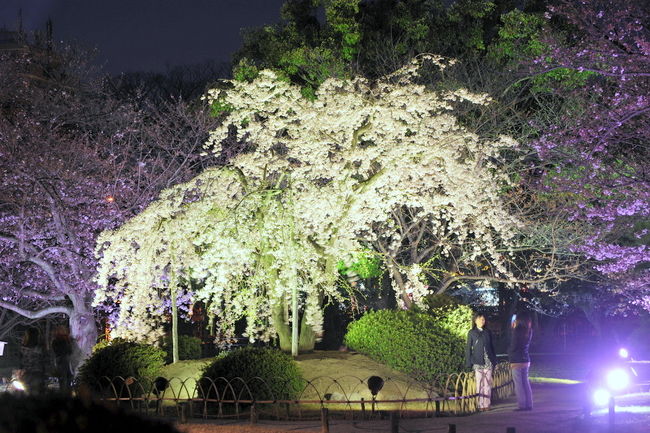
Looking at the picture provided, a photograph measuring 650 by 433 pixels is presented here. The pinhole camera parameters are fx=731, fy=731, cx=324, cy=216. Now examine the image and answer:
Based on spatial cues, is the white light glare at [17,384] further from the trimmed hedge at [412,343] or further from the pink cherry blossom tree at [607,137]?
the pink cherry blossom tree at [607,137]

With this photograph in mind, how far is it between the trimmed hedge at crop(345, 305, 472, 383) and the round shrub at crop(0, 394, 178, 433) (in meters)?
9.57

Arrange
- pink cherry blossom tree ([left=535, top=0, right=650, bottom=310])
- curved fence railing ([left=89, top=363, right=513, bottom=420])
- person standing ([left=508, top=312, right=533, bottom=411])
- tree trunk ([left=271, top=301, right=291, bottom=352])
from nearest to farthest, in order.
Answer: curved fence railing ([left=89, top=363, right=513, bottom=420]) < person standing ([left=508, top=312, right=533, bottom=411]) < pink cherry blossom tree ([left=535, top=0, right=650, bottom=310]) < tree trunk ([left=271, top=301, right=291, bottom=352])

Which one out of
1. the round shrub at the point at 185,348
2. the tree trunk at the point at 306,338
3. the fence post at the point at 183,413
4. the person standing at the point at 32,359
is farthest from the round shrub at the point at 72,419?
the round shrub at the point at 185,348

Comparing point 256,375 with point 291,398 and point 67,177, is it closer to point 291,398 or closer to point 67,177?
point 291,398

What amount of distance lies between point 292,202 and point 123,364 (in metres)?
4.32

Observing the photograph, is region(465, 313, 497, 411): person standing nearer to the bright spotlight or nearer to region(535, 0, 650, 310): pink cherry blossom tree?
the bright spotlight

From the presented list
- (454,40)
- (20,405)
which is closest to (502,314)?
(454,40)

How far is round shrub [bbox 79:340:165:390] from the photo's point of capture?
43.6 feet

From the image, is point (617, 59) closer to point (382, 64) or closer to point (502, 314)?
point (382, 64)

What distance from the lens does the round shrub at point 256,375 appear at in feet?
38.7

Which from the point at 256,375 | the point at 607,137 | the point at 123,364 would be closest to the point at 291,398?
the point at 256,375

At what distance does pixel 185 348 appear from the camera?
16359 mm

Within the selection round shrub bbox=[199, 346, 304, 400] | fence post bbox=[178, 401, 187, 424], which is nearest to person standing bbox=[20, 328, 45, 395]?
fence post bbox=[178, 401, 187, 424]

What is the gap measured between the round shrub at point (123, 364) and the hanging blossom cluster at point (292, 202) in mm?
514
